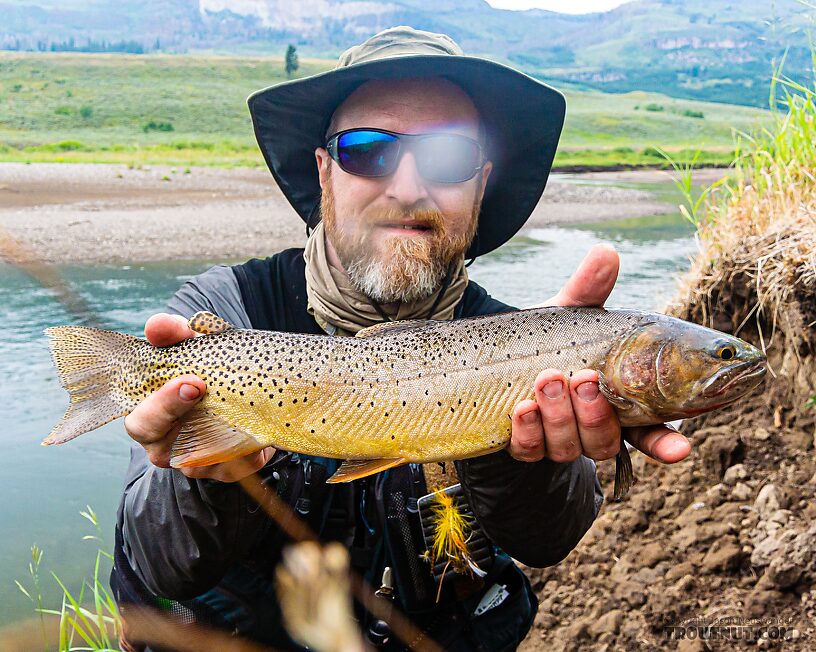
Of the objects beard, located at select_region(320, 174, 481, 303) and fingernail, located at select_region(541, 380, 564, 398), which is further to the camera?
beard, located at select_region(320, 174, 481, 303)

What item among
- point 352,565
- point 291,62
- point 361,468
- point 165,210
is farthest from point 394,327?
point 291,62

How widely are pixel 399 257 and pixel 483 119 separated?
87 centimetres

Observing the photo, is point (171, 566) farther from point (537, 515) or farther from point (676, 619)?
point (676, 619)

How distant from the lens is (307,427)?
229 cm

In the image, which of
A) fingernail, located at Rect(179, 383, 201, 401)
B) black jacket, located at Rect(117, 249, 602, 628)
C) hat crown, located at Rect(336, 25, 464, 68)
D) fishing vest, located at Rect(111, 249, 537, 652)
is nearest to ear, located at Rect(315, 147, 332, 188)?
hat crown, located at Rect(336, 25, 464, 68)

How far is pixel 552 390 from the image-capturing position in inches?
86.3

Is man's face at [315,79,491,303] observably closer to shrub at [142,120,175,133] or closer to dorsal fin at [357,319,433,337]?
dorsal fin at [357,319,433,337]

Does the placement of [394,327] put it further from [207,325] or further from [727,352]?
[727,352]

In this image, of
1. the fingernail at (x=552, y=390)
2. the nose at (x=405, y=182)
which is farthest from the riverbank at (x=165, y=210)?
the fingernail at (x=552, y=390)

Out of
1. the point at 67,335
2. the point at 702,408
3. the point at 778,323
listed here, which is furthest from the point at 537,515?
the point at 778,323

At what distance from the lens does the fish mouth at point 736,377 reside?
2168 millimetres

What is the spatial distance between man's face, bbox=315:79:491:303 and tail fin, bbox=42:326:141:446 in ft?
3.28

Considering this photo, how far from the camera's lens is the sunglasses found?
294cm

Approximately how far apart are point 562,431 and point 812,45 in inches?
146
